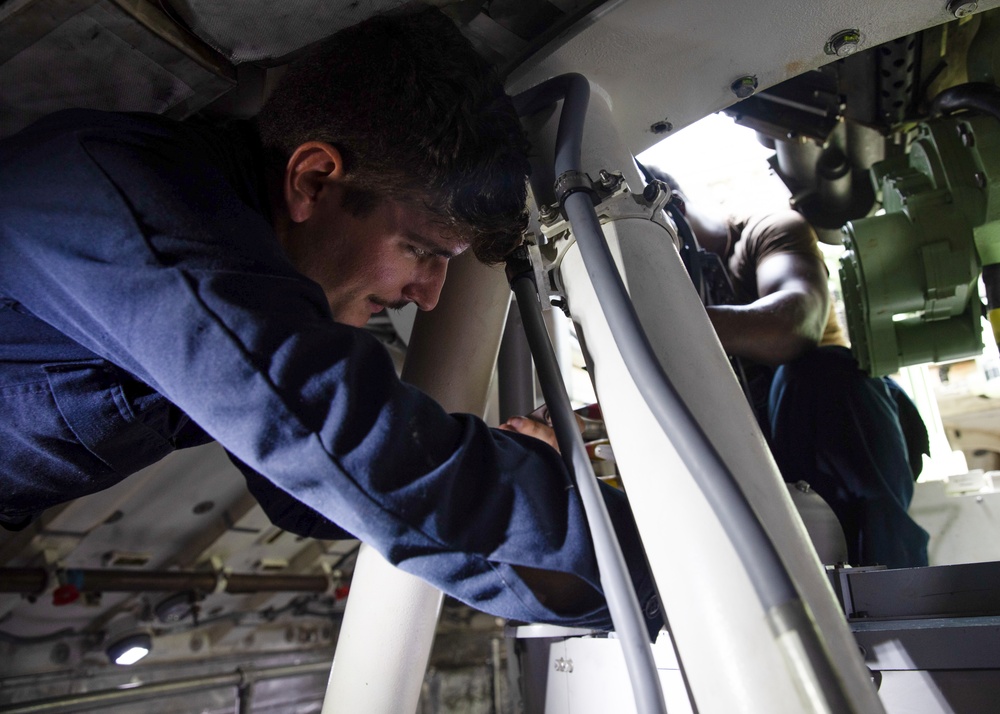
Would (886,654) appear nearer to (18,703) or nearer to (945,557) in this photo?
(945,557)

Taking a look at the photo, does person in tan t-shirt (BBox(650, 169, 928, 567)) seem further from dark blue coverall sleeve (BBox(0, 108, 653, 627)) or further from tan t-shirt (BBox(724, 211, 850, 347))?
dark blue coverall sleeve (BBox(0, 108, 653, 627))

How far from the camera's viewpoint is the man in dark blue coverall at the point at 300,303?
1.64ft

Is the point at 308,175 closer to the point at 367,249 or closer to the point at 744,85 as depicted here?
the point at 367,249

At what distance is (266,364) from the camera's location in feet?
1.62

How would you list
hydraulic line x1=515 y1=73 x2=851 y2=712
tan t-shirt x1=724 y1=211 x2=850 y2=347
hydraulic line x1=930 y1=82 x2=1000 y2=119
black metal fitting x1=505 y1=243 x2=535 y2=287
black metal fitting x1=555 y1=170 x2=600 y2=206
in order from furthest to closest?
1. tan t-shirt x1=724 y1=211 x2=850 y2=347
2. hydraulic line x1=930 y1=82 x2=1000 y2=119
3. black metal fitting x1=505 y1=243 x2=535 y2=287
4. black metal fitting x1=555 y1=170 x2=600 y2=206
5. hydraulic line x1=515 y1=73 x2=851 y2=712

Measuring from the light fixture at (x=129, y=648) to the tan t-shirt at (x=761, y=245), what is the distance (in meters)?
1.86

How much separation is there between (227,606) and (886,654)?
2.19 m

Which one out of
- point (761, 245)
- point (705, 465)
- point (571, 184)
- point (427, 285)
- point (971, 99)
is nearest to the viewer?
point (705, 465)

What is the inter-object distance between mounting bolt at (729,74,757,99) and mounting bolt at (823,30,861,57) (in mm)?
89

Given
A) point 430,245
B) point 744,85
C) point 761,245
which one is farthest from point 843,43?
point 761,245

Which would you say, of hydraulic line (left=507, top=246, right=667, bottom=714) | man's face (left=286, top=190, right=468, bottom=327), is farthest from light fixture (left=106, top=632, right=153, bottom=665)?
hydraulic line (left=507, top=246, right=667, bottom=714)

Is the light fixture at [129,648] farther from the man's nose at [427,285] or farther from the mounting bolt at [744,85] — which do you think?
the mounting bolt at [744,85]

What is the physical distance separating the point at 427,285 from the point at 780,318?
3.00 ft

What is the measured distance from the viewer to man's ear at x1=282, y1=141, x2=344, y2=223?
31.8 inches
